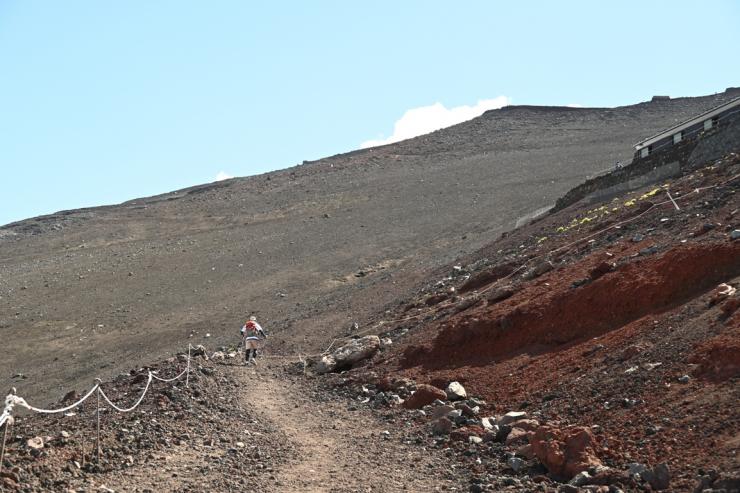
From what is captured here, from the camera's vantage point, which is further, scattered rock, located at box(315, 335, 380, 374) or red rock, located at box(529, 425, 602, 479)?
scattered rock, located at box(315, 335, 380, 374)

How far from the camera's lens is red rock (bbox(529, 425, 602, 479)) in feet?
25.4

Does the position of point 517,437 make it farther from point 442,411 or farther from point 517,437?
point 442,411

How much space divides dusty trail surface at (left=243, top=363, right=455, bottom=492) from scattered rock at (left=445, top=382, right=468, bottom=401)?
113 cm

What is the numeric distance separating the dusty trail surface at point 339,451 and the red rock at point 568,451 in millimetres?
1018

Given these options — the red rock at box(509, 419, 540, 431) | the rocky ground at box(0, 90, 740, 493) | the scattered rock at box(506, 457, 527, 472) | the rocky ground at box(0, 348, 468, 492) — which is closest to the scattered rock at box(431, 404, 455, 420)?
the rocky ground at box(0, 90, 740, 493)

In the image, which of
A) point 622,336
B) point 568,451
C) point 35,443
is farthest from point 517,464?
point 35,443

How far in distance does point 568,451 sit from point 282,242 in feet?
116

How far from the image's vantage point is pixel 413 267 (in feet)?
106

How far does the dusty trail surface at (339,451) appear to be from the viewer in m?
8.58

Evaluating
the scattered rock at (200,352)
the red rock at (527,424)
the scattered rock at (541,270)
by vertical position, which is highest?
the scattered rock at (200,352)

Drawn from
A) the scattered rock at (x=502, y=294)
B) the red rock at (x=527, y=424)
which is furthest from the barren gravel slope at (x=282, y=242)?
the red rock at (x=527, y=424)

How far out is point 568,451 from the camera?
8.02m

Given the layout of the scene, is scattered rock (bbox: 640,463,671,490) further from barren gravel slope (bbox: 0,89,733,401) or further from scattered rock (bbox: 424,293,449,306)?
barren gravel slope (bbox: 0,89,733,401)

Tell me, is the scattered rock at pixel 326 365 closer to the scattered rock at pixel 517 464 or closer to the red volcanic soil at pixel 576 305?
the red volcanic soil at pixel 576 305
